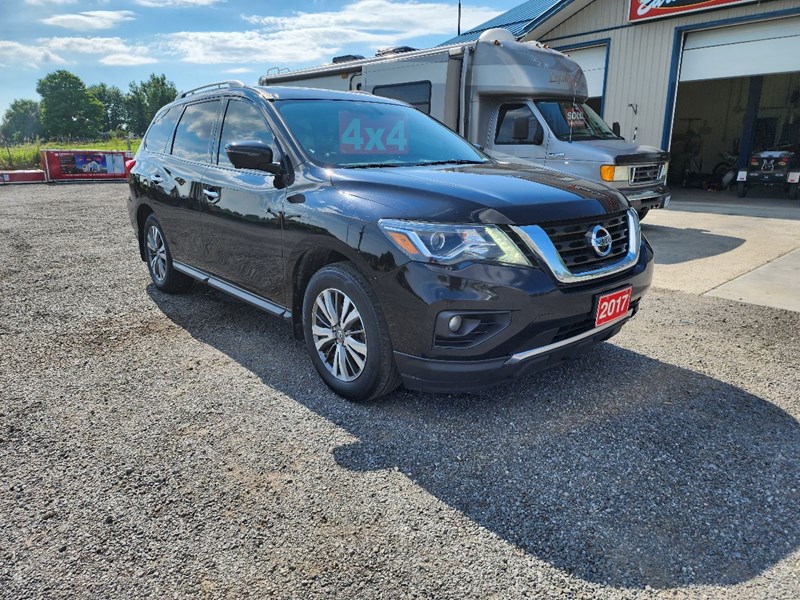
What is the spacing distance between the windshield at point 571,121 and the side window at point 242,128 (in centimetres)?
548

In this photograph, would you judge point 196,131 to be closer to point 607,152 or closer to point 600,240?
point 600,240

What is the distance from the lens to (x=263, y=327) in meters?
4.59

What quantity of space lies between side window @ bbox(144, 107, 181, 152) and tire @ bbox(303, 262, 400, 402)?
8.91 feet

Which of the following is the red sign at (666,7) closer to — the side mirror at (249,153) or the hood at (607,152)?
the hood at (607,152)

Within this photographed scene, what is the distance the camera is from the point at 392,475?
8.42ft

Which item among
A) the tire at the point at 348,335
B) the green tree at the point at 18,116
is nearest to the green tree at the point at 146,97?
the green tree at the point at 18,116

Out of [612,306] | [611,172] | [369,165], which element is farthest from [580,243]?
[611,172]

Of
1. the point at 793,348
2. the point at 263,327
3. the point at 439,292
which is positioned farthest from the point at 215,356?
the point at 793,348

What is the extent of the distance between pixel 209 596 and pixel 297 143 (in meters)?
2.55

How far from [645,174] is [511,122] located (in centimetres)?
209

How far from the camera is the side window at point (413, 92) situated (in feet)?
28.7

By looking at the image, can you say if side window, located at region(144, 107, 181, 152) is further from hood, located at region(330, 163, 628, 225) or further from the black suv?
hood, located at region(330, 163, 628, 225)

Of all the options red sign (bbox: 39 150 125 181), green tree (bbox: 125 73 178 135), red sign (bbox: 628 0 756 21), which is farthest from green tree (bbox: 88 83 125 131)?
red sign (bbox: 628 0 756 21)

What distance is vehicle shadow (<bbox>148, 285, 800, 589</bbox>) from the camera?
211 cm
